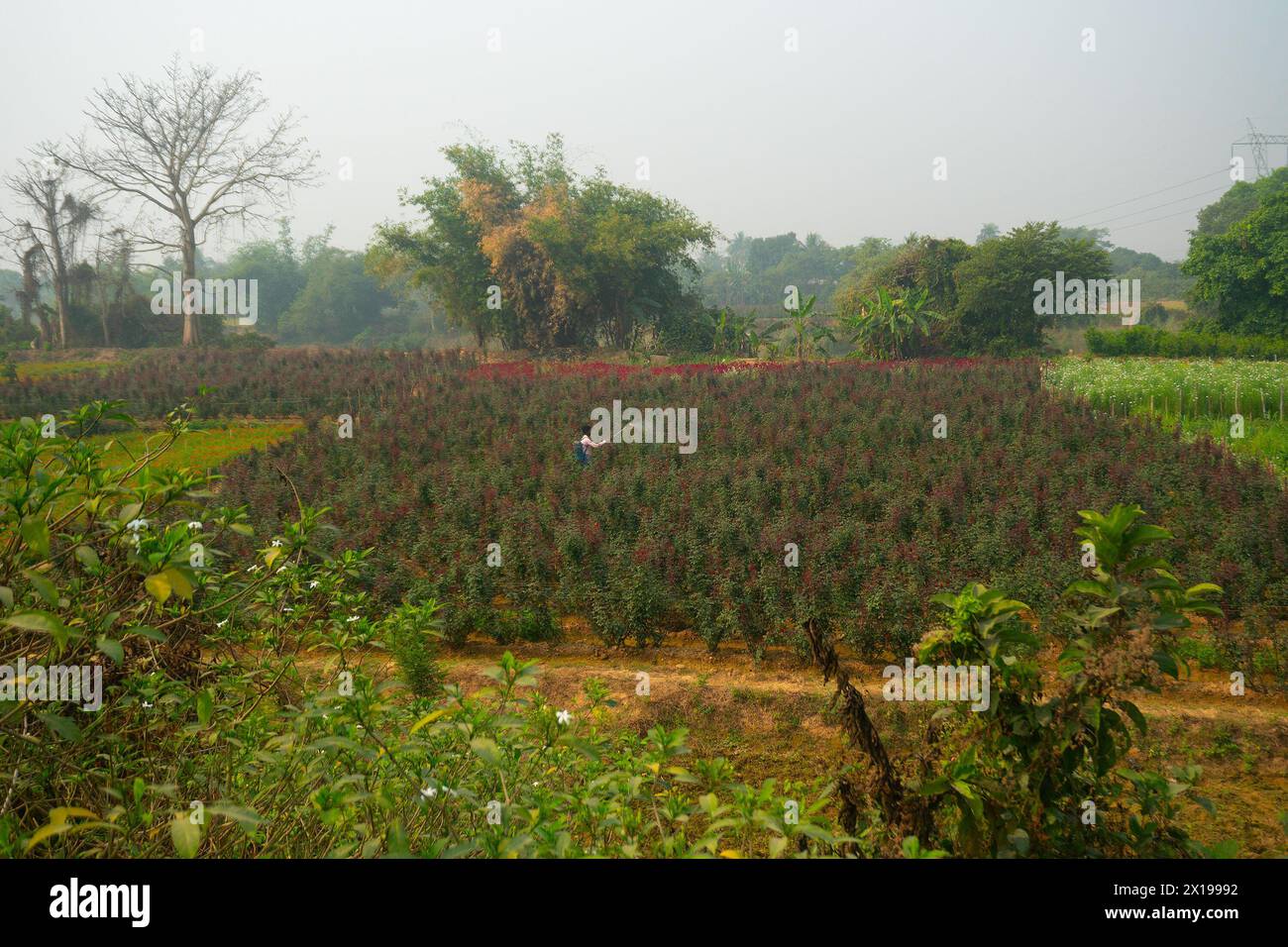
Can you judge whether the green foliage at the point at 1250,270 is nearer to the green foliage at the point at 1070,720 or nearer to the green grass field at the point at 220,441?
the green grass field at the point at 220,441

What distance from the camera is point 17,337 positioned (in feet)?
97.7

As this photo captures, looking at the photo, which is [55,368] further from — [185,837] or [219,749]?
[185,837]

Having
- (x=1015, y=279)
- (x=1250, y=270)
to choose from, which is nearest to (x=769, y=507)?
(x=1015, y=279)

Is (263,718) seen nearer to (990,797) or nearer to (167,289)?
(990,797)

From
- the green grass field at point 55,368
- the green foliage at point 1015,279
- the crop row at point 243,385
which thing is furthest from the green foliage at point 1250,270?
the green grass field at point 55,368

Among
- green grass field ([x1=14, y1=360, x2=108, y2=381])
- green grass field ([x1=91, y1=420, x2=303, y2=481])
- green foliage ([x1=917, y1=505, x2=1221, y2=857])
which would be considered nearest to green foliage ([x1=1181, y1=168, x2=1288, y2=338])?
green grass field ([x1=91, y1=420, x2=303, y2=481])

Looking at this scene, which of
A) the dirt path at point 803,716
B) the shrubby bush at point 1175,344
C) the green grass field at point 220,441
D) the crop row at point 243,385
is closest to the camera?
the dirt path at point 803,716

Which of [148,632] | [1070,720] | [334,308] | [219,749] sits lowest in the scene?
[219,749]

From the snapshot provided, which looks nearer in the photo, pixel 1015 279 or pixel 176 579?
pixel 176 579

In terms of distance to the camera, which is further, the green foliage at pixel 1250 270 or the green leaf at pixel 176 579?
Answer: the green foliage at pixel 1250 270

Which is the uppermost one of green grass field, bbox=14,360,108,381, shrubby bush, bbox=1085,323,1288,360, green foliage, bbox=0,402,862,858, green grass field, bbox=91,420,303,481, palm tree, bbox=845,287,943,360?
palm tree, bbox=845,287,943,360

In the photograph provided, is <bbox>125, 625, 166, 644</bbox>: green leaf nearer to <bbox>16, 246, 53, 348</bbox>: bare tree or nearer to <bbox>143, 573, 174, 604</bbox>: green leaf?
<bbox>143, 573, 174, 604</bbox>: green leaf
